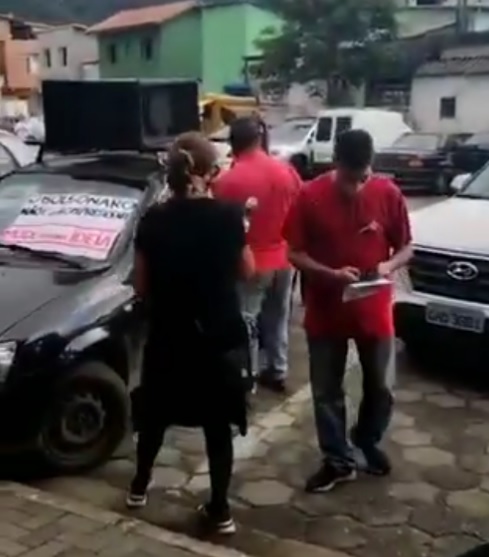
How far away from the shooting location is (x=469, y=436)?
5410 millimetres

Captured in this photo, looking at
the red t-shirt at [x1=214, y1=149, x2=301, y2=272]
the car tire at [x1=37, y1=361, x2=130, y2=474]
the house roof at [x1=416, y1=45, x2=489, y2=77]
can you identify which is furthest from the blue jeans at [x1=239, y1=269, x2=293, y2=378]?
the house roof at [x1=416, y1=45, x2=489, y2=77]

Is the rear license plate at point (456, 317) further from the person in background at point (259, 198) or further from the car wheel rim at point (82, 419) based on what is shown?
the car wheel rim at point (82, 419)

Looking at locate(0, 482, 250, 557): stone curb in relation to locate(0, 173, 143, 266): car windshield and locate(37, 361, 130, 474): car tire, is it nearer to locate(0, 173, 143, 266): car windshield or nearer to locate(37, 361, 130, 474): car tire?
locate(37, 361, 130, 474): car tire

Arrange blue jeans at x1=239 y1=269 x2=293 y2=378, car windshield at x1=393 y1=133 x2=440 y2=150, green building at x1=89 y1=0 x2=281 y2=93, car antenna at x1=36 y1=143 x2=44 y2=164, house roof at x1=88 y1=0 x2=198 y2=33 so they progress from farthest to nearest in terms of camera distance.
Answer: house roof at x1=88 y1=0 x2=198 y2=33
green building at x1=89 y1=0 x2=281 y2=93
car windshield at x1=393 y1=133 x2=440 y2=150
car antenna at x1=36 y1=143 x2=44 y2=164
blue jeans at x1=239 y1=269 x2=293 y2=378

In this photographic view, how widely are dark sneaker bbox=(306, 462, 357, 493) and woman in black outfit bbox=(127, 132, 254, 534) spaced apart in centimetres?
73

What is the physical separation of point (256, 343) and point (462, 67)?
25.6m

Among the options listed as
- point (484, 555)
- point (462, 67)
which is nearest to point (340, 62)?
point (462, 67)

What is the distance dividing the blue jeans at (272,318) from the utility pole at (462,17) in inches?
1143

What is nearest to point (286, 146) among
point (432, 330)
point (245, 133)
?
point (432, 330)

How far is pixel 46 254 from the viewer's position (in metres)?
5.36

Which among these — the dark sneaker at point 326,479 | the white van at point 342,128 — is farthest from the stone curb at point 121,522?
the white van at point 342,128

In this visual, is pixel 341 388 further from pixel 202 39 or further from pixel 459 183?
pixel 202 39

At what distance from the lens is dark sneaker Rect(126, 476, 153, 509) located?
4.36 meters

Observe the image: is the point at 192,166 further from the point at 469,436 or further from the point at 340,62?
the point at 340,62
